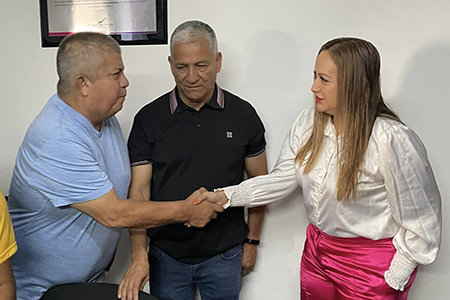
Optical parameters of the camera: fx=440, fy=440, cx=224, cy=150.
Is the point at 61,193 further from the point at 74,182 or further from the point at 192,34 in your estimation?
the point at 192,34

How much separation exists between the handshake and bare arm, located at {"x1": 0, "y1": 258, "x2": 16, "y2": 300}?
A: 2.06 feet

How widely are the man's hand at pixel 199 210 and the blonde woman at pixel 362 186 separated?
1.17 feet

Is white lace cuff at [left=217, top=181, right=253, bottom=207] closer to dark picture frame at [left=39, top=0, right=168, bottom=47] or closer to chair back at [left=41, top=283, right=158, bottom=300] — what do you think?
chair back at [left=41, top=283, right=158, bottom=300]

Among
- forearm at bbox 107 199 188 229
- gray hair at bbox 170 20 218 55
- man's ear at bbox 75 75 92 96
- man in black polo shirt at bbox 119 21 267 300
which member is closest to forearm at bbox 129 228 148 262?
man in black polo shirt at bbox 119 21 267 300

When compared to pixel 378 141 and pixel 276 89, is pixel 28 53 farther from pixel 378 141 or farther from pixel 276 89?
pixel 378 141

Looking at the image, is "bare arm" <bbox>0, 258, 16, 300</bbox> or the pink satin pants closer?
"bare arm" <bbox>0, 258, 16, 300</bbox>

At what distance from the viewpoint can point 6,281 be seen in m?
1.24

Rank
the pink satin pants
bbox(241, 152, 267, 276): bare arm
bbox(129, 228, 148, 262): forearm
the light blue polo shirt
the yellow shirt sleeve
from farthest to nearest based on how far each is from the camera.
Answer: bbox(241, 152, 267, 276): bare arm → bbox(129, 228, 148, 262): forearm → the pink satin pants → the light blue polo shirt → the yellow shirt sleeve

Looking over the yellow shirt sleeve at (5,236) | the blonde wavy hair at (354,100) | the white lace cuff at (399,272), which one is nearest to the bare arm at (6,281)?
the yellow shirt sleeve at (5,236)

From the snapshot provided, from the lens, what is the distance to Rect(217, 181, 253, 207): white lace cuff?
68.0 inches

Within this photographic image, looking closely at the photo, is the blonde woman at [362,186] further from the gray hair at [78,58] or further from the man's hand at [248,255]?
the gray hair at [78,58]

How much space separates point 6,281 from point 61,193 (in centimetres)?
30

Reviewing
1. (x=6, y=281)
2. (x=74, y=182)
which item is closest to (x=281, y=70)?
(x=74, y=182)

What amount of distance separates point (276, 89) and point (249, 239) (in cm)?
68
